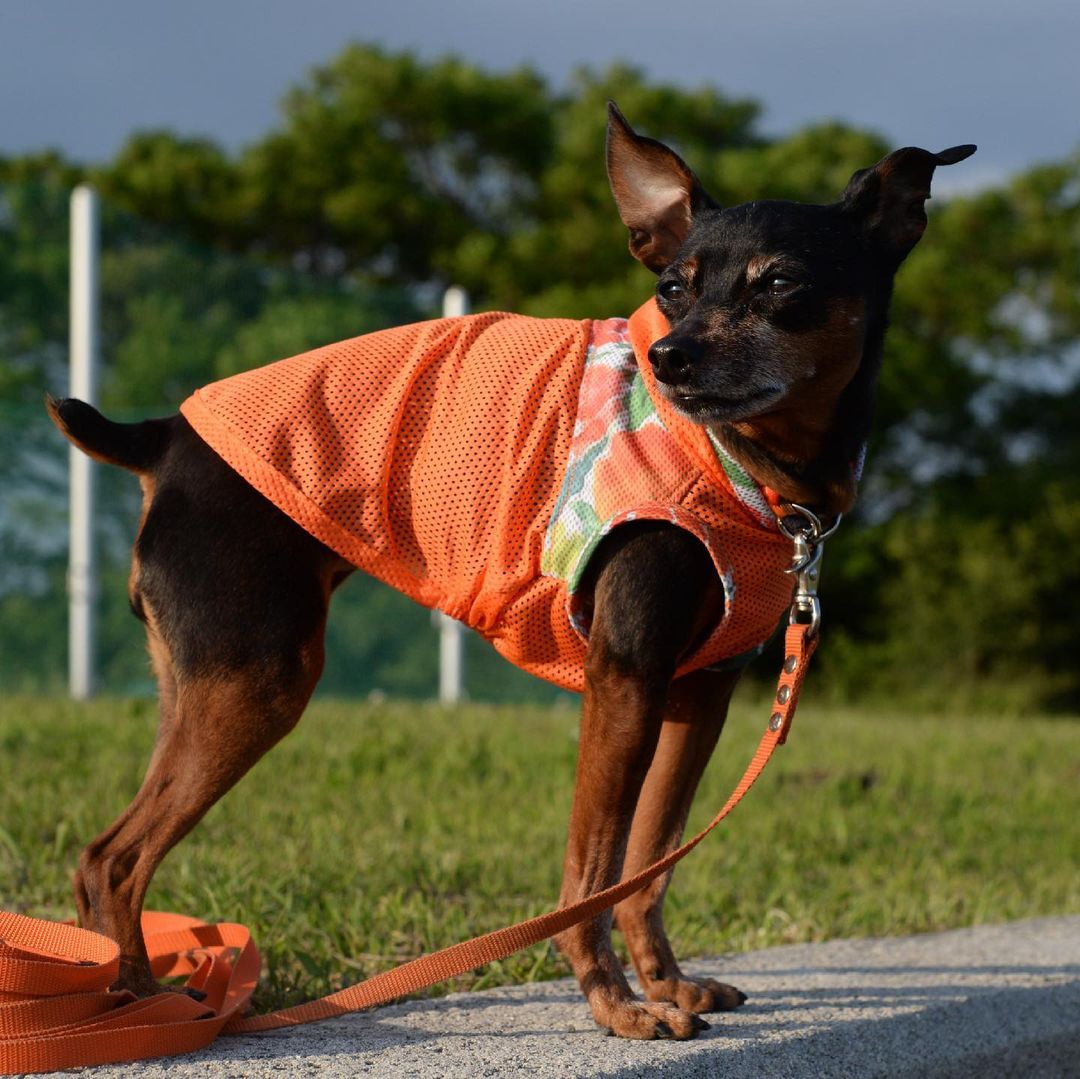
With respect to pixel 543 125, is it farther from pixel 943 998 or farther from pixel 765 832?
pixel 943 998

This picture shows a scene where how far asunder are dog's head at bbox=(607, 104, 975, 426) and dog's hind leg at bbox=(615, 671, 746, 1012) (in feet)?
2.44

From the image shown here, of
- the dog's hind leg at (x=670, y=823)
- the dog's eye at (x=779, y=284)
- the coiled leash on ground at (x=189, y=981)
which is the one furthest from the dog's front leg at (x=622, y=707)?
the dog's eye at (x=779, y=284)

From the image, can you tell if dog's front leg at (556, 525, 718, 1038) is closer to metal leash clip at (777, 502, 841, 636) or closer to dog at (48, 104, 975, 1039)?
dog at (48, 104, 975, 1039)

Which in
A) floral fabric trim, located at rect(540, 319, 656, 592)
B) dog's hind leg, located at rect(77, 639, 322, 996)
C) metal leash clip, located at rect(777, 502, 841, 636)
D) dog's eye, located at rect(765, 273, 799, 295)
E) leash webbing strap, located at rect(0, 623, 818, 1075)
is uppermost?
dog's eye, located at rect(765, 273, 799, 295)

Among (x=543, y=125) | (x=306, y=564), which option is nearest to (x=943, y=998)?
(x=306, y=564)

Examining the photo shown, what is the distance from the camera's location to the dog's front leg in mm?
2785

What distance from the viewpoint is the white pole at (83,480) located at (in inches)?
327

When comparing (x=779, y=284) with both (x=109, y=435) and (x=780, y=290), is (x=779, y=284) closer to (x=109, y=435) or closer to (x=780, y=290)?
(x=780, y=290)

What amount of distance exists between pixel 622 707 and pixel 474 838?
2.35 meters

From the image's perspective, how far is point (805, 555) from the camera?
9.50ft

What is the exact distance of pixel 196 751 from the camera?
2955 millimetres

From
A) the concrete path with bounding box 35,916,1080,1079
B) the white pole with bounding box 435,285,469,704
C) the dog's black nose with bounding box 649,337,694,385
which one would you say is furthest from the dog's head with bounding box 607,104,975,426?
the white pole with bounding box 435,285,469,704

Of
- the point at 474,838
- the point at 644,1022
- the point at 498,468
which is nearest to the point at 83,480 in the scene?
the point at 474,838

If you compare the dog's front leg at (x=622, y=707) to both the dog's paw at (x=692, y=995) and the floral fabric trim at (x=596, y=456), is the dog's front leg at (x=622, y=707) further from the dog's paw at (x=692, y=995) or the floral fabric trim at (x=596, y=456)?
the dog's paw at (x=692, y=995)
